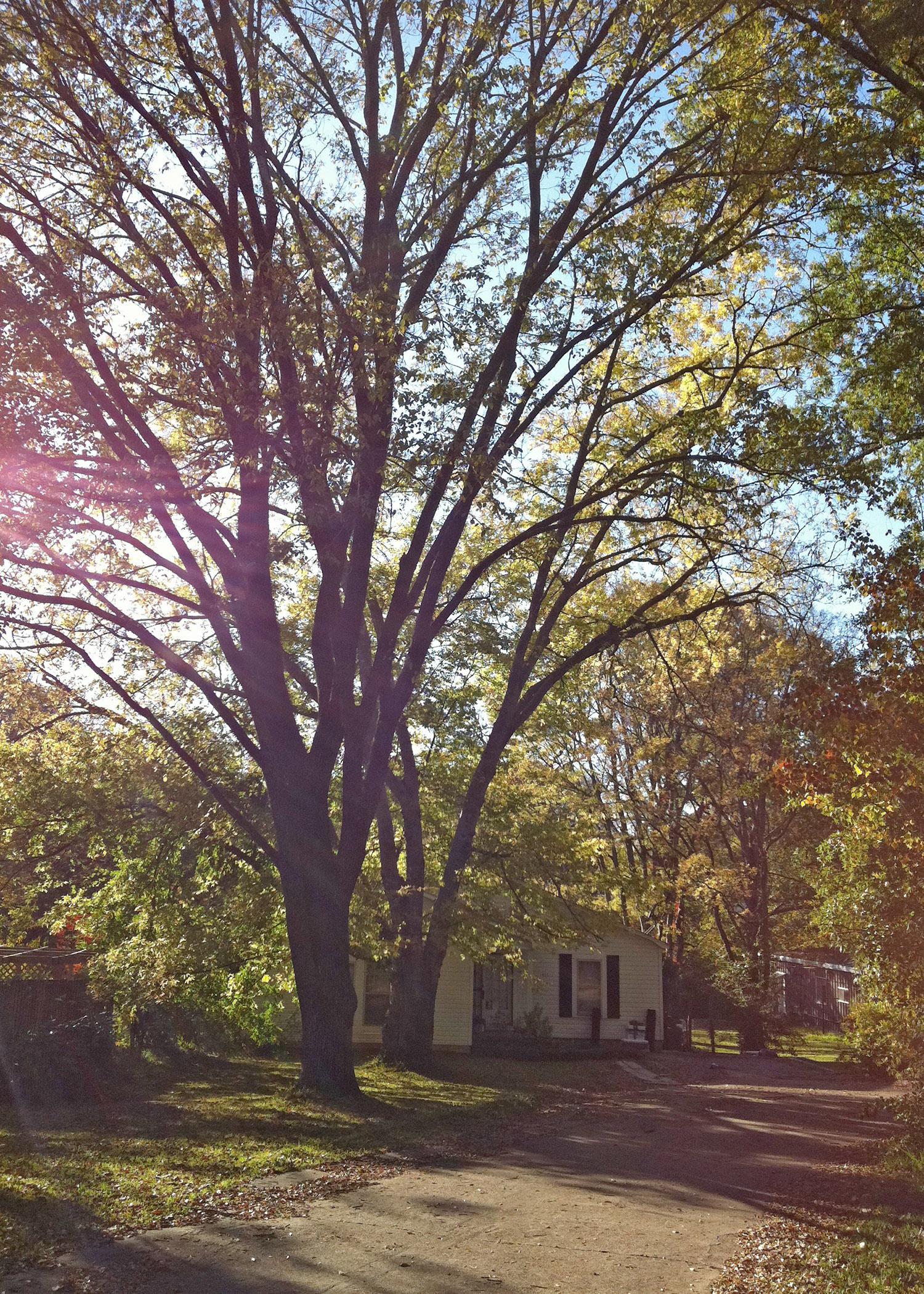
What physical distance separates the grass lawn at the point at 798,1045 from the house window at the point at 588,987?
17.0 ft

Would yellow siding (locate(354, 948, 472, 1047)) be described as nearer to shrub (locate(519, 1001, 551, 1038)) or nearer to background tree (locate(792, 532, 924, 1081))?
shrub (locate(519, 1001, 551, 1038))

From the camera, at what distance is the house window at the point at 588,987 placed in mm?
28688

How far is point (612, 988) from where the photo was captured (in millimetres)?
29109

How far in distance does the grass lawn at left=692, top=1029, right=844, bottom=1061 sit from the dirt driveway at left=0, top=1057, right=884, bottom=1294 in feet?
56.5

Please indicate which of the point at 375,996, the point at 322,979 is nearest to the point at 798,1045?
the point at 375,996

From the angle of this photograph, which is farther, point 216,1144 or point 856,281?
point 856,281

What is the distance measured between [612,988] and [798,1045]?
26.8 feet

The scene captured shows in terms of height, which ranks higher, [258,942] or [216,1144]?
[258,942]

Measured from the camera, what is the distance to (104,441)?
11.5m

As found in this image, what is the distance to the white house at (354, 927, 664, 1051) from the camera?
27.8 m

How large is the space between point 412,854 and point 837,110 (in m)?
12.5

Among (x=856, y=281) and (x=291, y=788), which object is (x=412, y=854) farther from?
(x=856, y=281)

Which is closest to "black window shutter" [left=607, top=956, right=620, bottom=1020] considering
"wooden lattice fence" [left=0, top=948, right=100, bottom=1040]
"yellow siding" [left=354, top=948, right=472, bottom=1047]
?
"yellow siding" [left=354, top=948, right=472, bottom=1047]

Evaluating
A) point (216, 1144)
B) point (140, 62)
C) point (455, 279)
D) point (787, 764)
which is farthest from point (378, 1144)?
point (140, 62)
